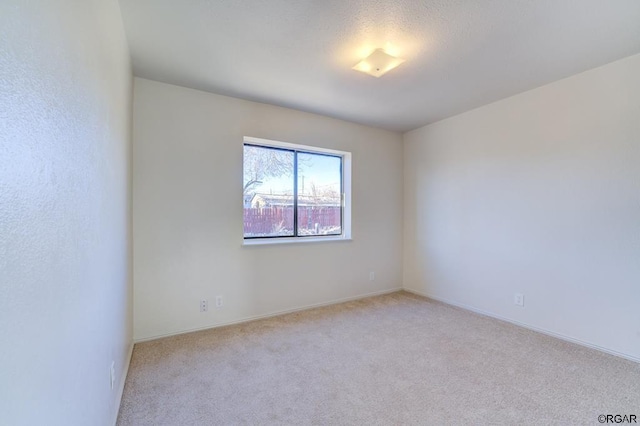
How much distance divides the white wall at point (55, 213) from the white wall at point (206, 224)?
49.8 inches

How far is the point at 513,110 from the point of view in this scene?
3.15 m

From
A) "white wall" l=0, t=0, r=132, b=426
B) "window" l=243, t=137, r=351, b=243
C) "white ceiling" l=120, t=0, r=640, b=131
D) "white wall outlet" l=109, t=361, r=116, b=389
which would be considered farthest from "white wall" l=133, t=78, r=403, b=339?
"white wall" l=0, t=0, r=132, b=426

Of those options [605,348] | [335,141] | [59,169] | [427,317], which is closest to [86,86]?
[59,169]

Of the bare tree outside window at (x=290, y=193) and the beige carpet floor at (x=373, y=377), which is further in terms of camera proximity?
the bare tree outside window at (x=290, y=193)

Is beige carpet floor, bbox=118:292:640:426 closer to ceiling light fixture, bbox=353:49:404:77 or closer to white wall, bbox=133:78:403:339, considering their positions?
white wall, bbox=133:78:403:339

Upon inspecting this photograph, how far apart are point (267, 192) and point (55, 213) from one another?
2698 millimetres

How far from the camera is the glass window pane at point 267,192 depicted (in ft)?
11.1

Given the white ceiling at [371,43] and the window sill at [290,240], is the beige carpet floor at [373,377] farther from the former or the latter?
the white ceiling at [371,43]

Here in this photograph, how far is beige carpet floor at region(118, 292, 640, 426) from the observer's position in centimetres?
174

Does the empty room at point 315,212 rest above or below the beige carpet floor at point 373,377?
above

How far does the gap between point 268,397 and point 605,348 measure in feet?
9.49

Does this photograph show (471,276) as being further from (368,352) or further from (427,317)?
(368,352)

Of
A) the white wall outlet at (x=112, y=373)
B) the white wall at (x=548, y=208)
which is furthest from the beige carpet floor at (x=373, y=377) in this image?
the white wall at (x=548, y=208)

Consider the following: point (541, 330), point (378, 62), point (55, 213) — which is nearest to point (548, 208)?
point (541, 330)
